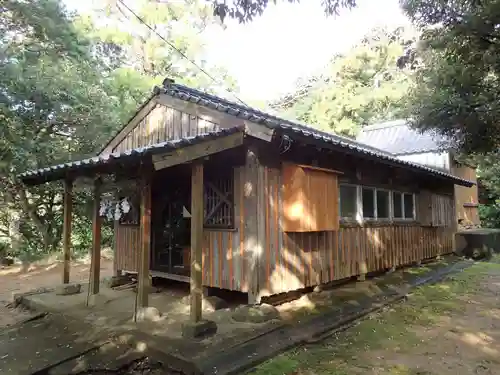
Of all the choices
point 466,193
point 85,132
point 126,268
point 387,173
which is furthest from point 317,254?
point 466,193

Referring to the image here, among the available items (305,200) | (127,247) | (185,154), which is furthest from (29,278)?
(305,200)

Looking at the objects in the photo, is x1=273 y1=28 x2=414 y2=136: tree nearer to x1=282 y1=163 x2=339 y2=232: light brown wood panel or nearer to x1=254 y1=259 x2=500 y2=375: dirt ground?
x1=282 y1=163 x2=339 y2=232: light brown wood panel

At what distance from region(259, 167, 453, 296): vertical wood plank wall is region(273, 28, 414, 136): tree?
1543 centimetres

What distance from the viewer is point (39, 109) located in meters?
10.8

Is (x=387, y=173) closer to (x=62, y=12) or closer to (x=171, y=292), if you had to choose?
(x=171, y=292)

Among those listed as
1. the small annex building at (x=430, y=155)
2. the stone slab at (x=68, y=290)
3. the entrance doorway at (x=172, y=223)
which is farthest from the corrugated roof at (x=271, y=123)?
the small annex building at (x=430, y=155)

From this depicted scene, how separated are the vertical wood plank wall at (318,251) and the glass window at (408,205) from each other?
35cm

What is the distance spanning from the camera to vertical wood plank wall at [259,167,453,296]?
5.25m

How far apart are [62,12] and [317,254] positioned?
10466mm

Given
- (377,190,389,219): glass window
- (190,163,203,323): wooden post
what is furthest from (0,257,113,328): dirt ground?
(377,190,389,219): glass window

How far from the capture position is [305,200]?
5.34m

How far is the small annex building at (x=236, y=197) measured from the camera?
453 centimetres

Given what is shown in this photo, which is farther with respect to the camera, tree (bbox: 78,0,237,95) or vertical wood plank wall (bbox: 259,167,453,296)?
tree (bbox: 78,0,237,95)

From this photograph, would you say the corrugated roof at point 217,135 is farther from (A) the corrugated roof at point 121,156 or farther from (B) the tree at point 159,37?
(B) the tree at point 159,37
